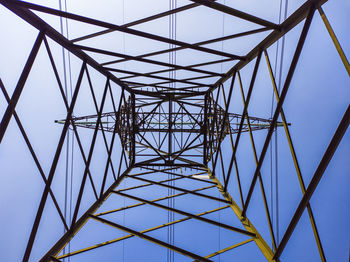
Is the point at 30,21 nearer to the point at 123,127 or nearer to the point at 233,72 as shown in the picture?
the point at 233,72

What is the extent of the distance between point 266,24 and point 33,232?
6.41 metres

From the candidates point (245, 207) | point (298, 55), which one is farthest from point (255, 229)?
point (298, 55)

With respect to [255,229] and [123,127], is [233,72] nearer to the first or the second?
[255,229]

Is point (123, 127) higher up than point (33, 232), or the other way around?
point (123, 127)

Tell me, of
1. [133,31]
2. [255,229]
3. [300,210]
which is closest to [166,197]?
[255,229]

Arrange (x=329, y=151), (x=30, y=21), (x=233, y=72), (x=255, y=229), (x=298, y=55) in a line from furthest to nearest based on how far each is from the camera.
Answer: (x=233, y=72) → (x=255, y=229) → (x=30, y=21) → (x=298, y=55) → (x=329, y=151)

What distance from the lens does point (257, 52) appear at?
208 inches

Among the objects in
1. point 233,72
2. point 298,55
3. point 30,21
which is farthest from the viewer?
point 233,72

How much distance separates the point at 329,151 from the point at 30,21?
5.71 m

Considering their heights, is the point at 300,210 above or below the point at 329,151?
below

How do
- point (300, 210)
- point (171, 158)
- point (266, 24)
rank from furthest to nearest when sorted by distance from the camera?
point (171, 158), point (266, 24), point (300, 210)

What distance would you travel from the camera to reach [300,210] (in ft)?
9.86

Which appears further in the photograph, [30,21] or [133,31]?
[133,31]

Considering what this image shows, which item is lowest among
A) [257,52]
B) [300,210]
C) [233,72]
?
[300,210]
